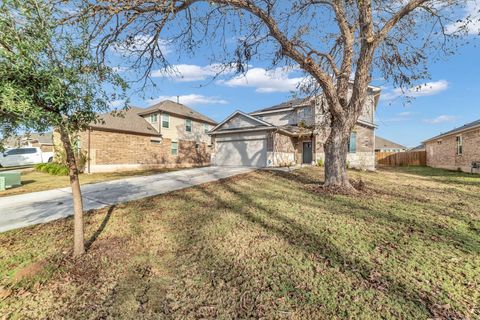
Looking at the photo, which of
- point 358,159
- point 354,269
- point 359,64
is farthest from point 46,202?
point 358,159

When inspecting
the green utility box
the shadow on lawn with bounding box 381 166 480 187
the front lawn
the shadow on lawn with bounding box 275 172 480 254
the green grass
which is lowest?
the green grass

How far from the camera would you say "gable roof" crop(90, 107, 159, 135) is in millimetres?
16691

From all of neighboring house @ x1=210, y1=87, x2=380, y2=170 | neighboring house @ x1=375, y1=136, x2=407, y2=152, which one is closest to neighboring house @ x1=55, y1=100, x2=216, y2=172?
neighboring house @ x1=210, y1=87, x2=380, y2=170

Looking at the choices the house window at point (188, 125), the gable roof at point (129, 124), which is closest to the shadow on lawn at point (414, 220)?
the gable roof at point (129, 124)

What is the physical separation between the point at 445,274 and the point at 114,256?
16.1ft

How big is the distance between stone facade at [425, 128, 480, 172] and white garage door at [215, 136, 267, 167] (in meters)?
14.5

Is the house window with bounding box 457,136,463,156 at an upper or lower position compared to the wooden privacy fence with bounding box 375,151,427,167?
upper

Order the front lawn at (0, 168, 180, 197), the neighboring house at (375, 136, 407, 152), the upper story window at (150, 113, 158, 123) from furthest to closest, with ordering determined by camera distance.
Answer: the neighboring house at (375, 136, 407, 152), the upper story window at (150, 113, 158, 123), the front lawn at (0, 168, 180, 197)

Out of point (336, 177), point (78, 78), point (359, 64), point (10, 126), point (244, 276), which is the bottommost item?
point (244, 276)

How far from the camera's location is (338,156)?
8070 millimetres

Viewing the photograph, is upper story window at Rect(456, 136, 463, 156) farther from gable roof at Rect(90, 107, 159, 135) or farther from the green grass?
gable roof at Rect(90, 107, 159, 135)

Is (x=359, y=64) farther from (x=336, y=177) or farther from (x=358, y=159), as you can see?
(x=358, y=159)

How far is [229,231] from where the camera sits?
15.0 feet

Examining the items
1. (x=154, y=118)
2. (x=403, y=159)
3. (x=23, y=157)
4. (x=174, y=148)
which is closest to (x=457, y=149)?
(x=403, y=159)
